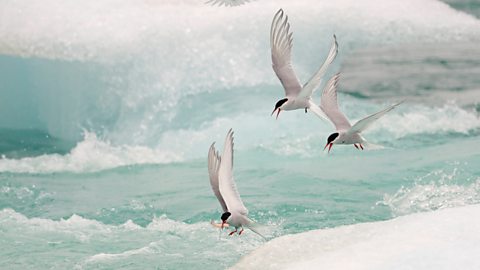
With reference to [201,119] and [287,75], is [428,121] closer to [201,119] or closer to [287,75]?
[201,119]

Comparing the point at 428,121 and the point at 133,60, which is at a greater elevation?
the point at 133,60

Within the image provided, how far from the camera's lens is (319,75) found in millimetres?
1972

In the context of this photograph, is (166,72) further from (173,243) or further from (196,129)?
(173,243)

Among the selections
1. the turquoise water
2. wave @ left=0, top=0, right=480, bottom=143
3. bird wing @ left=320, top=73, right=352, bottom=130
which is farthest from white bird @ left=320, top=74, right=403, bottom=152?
wave @ left=0, top=0, right=480, bottom=143

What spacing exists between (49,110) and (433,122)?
3.18 metres

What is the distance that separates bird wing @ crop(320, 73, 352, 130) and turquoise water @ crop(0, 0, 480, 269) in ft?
6.96

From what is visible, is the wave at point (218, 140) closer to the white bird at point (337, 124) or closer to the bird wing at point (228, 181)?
the white bird at point (337, 124)

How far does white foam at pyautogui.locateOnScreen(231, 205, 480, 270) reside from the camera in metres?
2.31

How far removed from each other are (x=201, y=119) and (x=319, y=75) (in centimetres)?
453

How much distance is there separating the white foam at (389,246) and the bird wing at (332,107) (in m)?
0.43

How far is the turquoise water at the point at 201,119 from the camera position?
492 cm

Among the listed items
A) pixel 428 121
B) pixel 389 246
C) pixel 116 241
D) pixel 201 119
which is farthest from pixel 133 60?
pixel 389 246

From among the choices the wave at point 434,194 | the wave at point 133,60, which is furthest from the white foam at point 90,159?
the wave at point 434,194

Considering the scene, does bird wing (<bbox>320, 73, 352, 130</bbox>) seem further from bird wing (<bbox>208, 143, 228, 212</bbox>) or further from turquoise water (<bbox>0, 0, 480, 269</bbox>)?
turquoise water (<bbox>0, 0, 480, 269</bbox>)
